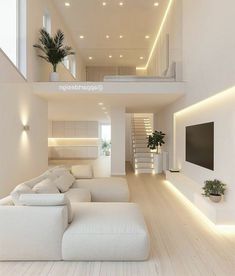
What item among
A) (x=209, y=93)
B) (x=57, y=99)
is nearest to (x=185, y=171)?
(x=209, y=93)

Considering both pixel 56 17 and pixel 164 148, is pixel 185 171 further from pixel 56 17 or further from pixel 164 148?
pixel 56 17

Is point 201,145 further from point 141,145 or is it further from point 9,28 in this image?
point 141,145

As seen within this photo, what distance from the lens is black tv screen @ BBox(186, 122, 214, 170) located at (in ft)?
14.5

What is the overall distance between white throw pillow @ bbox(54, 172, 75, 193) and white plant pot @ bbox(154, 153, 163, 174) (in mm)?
4573

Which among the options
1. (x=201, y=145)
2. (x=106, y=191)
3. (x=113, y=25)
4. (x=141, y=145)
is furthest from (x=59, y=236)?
(x=113, y=25)

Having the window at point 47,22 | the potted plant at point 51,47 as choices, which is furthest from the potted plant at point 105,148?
the potted plant at point 51,47

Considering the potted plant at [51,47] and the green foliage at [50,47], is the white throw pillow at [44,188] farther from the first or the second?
the green foliage at [50,47]

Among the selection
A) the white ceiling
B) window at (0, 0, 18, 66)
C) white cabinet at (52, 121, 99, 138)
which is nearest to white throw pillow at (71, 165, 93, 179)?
window at (0, 0, 18, 66)

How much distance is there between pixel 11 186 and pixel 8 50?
301 centimetres

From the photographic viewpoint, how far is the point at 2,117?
4441 mm

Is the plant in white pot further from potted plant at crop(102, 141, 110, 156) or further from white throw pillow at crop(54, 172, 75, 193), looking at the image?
potted plant at crop(102, 141, 110, 156)

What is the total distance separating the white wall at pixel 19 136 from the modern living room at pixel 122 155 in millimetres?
28

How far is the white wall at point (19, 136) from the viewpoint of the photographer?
4.52 metres

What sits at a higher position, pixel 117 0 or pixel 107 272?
pixel 117 0
